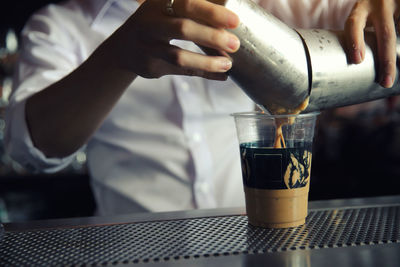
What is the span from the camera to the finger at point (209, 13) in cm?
71

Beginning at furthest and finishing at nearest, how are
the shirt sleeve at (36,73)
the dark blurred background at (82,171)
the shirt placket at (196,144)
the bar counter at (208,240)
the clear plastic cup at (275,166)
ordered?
the dark blurred background at (82,171)
the shirt placket at (196,144)
the shirt sleeve at (36,73)
the clear plastic cup at (275,166)
the bar counter at (208,240)

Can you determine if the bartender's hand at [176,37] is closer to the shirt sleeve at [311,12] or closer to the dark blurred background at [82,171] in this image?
the shirt sleeve at [311,12]

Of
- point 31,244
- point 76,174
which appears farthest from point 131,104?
point 76,174

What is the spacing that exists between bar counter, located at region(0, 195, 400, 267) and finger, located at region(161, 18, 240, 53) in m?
0.32

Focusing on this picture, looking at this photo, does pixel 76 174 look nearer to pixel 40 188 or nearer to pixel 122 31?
pixel 40 188

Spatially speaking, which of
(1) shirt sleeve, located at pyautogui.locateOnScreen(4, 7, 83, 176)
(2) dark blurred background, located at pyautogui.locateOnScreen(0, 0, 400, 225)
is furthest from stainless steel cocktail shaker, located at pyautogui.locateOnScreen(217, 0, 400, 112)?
(2) dark blurred background, located at pyautogui.locateOnScreen(0, 0, 400, 225)

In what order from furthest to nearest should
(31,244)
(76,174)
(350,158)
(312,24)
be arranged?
(350,158)
(76,174)
(312,24)
(31,244)

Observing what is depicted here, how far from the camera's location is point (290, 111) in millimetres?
843

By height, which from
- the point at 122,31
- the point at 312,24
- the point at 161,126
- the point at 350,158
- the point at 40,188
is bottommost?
the point at 40,188

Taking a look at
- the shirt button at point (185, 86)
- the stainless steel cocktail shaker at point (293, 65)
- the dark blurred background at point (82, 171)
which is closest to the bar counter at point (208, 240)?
the stainless steel cocktail shaker at point (293, 65)

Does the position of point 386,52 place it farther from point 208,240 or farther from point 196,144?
point 196,144

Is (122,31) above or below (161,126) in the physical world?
above

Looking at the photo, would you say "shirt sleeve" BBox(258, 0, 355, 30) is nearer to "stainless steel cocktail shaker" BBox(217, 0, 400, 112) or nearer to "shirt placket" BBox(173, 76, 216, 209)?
"shirt placket" BBox(173, 76, 216, 209)

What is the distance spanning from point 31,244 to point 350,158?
3.04m
